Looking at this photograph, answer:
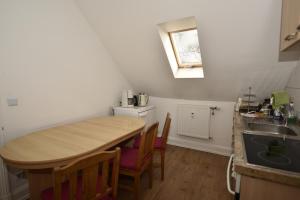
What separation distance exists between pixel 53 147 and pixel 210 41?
1.95 metres

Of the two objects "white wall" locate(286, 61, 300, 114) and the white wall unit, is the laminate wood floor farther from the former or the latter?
"white wall" locate(286, 61, 300, 114)

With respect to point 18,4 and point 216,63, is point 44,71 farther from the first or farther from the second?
point 216,63

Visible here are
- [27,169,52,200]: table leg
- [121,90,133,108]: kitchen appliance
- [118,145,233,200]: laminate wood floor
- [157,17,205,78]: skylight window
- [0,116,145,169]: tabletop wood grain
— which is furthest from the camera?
Answer: [121,90,133,108]: kitchen appliance

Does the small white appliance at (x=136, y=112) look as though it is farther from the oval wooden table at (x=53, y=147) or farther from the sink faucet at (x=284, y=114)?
the sink faucet at (x=284, y=114)

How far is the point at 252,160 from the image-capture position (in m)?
0.78

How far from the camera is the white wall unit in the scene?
9.14 feet

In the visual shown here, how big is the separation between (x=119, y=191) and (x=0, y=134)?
132 centimetres

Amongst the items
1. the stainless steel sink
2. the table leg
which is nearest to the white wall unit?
the stainless steel sink

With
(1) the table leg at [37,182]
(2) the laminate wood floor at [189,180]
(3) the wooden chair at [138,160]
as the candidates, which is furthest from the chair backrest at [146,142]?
(1) the table leg at [37,182]

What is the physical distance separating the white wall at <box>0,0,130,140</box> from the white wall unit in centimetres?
146

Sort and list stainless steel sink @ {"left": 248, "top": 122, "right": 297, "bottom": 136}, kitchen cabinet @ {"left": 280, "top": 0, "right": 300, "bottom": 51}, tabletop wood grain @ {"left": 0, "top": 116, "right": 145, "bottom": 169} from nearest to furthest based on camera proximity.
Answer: kitchen cabinet @ {"left": 280, "top": 0, "right": 300, "bottom": 51} < tabletop wood grain @ {"left": 0, "top": 116, "right": 145, "bottom": 169} < stainless steel sink @ {"left": 248, "top": 122, "right": 297, "bottom": 136}

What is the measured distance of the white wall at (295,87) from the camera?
161 centimetres

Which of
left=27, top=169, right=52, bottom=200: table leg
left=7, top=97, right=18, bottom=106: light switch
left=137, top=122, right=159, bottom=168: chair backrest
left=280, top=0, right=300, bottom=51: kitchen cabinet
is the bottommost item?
left=27, top=169, right=52, bottom=200: table leg

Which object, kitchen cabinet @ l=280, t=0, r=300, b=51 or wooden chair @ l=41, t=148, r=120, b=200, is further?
kitchen cabinet @ l=280, t=0, r=300, b=51
